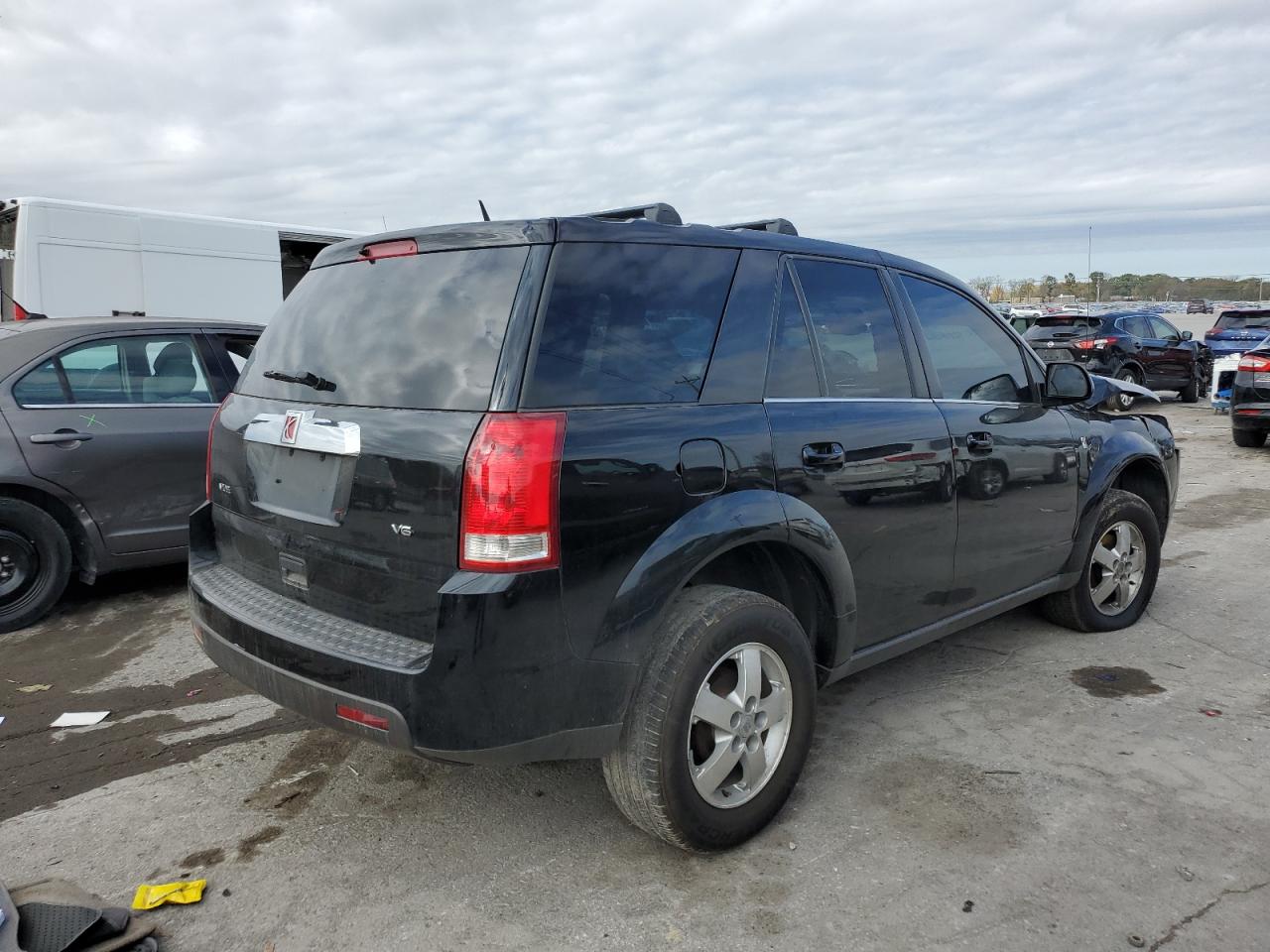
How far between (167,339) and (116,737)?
2840 millimetres

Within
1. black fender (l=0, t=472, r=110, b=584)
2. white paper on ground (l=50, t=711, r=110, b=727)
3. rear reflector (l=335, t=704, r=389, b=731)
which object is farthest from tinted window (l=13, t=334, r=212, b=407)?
rear reflector (l=335, t=704, r=389, b=731)

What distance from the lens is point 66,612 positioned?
18.9 feet

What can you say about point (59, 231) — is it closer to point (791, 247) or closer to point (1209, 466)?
point (791, 247)

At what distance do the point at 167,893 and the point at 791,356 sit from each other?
100 inches

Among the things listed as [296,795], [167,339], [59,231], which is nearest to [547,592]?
[296,795]

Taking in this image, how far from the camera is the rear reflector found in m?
2.59

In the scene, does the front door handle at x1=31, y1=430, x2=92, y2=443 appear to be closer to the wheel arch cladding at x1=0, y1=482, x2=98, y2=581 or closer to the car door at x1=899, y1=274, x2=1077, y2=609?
the wheel arch cladding at x1=0, y1=482, x2=98, y2=581

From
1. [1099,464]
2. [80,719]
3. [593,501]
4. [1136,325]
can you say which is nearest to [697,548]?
[593,501]

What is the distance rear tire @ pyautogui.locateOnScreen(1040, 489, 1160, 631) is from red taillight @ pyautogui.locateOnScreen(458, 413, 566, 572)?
10.8 ft

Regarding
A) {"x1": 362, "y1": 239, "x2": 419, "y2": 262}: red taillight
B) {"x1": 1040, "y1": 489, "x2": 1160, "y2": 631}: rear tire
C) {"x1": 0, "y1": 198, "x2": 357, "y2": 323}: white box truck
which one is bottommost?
{"x1": 1040, "y1": 489, "x2": 1160, "y2": 631}: rear tire

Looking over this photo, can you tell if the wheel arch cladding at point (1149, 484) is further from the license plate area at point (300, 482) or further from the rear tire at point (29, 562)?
the rear tire at point (29, 562)

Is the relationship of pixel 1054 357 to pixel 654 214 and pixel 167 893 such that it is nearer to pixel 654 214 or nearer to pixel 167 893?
pixel 654 214

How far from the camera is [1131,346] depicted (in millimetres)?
18156

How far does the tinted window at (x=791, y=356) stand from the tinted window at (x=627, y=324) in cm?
27
